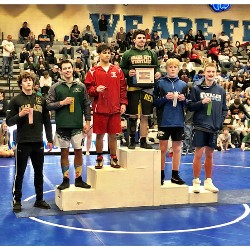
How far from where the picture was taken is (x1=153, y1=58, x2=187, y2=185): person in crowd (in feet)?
24.2

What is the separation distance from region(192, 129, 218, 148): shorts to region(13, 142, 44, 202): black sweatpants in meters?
2.33

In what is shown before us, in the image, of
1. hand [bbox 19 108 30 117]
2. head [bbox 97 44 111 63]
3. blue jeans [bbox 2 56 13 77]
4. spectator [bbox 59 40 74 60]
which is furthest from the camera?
spectator [bbox 59 40 74 60]

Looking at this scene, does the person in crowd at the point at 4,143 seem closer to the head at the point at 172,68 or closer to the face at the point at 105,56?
the face at the point at 105,56

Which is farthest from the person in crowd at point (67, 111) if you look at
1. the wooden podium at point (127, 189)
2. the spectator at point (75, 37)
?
the spectator at point (75, 37)

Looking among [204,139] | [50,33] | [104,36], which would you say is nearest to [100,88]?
[204,139]

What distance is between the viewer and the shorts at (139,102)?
7.44m

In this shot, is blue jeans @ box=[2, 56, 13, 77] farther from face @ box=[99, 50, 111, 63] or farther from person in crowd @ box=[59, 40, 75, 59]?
face @ box=[99, 50, 111, 63]

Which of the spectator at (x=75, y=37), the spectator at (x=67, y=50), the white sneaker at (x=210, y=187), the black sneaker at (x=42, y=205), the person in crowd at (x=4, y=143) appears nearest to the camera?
the black sneaker at (x=42, y=205)

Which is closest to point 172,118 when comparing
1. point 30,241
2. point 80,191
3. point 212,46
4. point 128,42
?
point 80,191

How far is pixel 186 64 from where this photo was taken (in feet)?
64.5

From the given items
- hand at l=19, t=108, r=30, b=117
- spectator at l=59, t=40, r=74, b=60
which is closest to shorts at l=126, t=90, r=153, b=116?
hand at l=19, t=108, r=30, b=117

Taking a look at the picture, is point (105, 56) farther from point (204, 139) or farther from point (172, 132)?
point (204, 139)

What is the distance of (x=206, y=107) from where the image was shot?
24.5 feet

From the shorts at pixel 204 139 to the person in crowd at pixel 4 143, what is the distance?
6083 mm
